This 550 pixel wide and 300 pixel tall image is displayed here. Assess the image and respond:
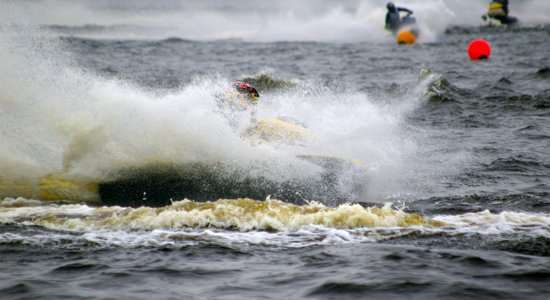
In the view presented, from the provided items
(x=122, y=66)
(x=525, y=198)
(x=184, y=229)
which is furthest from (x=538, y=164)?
(x=122, y=66)

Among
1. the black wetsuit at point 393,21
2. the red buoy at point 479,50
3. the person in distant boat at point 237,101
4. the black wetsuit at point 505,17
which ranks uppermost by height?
the black wetsuit at point 505,17

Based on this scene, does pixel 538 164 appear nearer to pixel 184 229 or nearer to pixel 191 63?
pixel 184 229

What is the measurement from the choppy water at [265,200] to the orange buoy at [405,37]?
18145 millimetres

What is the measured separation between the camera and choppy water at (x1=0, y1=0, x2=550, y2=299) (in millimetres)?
6543

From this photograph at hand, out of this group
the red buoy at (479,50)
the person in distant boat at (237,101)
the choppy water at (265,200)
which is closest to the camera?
the choppy water at (265,200)

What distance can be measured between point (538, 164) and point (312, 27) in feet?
115

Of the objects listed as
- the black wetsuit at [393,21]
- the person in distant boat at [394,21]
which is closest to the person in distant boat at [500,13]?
the person in distant boat at [394,21]

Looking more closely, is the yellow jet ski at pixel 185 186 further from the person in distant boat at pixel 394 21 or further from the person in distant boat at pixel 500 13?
the person in distant boat at pixel 500 13

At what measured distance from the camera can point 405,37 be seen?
38094 mm

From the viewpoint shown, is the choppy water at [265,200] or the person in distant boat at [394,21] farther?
the person in distant boat at [394,21]

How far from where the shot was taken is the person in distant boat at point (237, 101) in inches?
455

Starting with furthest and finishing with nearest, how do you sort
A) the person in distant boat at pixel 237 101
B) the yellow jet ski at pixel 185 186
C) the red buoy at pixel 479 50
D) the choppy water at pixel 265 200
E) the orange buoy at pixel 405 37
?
1. the orange buoy at pixel 405 37
2. the red buoy at pixel 479 50
3. the person in distant boat at pixel 237 101
4. the yellow jet ski at pixel 185 186
5. the choppy water at pixel 265 200

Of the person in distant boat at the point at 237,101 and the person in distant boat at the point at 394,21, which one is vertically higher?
the person in distant boat at the point at 394,21

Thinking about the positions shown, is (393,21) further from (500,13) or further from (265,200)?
(265,200)
